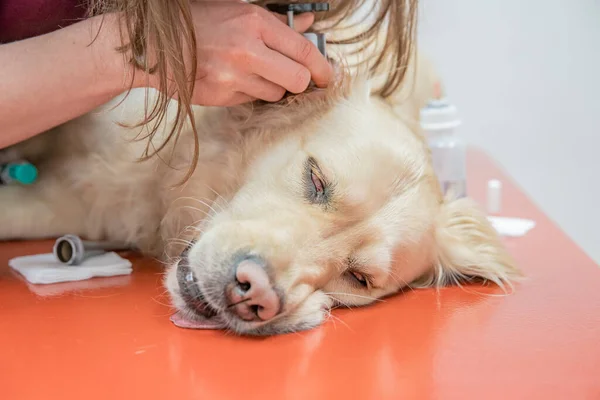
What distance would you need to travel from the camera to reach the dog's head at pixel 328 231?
120 centimetres

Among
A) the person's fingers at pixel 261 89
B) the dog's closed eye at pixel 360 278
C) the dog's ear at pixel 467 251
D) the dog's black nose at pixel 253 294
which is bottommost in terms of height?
the dog's ear at pixel 467 251

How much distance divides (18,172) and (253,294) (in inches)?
32.3

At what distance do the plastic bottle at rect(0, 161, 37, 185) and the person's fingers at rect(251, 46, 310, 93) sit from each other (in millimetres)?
670

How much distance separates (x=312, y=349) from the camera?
1.12 m

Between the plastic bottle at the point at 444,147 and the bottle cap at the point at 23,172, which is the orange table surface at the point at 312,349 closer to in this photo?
the bottle cap at the point at 23,172

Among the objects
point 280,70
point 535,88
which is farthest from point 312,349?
point 535,88

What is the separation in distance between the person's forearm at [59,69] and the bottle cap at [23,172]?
1.09ft

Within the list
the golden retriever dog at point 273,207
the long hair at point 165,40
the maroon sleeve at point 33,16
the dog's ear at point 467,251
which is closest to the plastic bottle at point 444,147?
the golden retriever dog at point 273,207

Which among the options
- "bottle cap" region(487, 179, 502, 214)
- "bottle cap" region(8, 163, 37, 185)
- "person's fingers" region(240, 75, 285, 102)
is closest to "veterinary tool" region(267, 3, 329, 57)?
"person's fingers" region(240, 75, 285, 102)

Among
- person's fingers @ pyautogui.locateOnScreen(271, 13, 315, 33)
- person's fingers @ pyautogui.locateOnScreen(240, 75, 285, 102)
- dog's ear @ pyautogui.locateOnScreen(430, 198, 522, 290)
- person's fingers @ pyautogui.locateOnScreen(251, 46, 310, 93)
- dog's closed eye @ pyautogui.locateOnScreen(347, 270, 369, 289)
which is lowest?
dog's ear @ pyautogui.locateOnScreen(430, 198, 522, 290)

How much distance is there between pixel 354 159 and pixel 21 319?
26.3 inches

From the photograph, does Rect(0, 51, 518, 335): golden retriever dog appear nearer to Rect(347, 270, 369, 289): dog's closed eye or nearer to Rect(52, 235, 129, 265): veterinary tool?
Rect(347, 270, 369, 289): dog's closed eye

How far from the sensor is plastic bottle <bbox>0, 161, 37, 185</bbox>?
1679 mm

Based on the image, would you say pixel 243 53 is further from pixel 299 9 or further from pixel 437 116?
pixel 437 116
